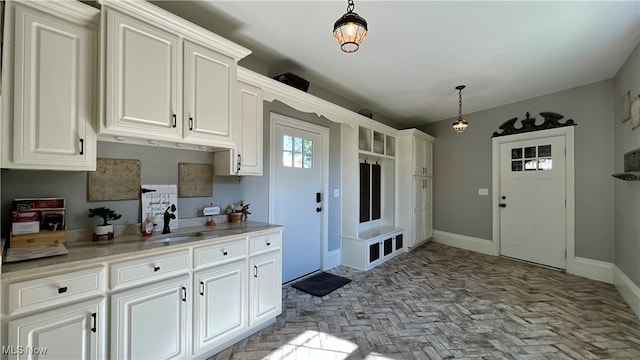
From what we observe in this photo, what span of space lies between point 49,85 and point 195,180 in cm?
114

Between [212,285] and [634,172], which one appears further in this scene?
[634,172]

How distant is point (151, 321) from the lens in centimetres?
160

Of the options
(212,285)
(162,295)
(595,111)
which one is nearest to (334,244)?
(212,285)

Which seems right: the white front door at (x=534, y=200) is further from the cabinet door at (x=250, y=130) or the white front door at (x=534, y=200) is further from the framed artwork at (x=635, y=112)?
the cabinet door at (x=250, y=130)

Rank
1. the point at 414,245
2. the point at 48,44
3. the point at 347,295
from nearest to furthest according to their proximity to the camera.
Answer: the point at 48,44
the point at 347,295
the point at 414,245

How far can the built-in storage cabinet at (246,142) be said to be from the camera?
7.75 ft

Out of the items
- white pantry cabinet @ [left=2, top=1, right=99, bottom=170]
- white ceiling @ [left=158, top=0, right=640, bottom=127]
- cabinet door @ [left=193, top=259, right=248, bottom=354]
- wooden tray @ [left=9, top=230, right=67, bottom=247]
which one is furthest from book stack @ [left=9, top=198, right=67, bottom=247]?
white ceiling @ [left=158, top=0, right=640, bottom=127]

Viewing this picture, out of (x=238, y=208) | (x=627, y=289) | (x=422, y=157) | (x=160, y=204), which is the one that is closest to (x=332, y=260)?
(x=238, y=208)

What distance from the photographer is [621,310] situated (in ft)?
8.87

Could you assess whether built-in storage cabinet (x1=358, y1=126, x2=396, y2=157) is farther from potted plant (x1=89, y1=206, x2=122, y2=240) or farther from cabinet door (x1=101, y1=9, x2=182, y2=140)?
potted plant (x1=89, y1=206, x2=122, y2=240)

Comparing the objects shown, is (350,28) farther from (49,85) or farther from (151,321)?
(151,321)

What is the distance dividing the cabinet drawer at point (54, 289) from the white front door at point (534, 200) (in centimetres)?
555

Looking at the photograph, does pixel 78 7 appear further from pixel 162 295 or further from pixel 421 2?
pixel 421 2

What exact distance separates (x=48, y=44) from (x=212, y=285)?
1.79m
